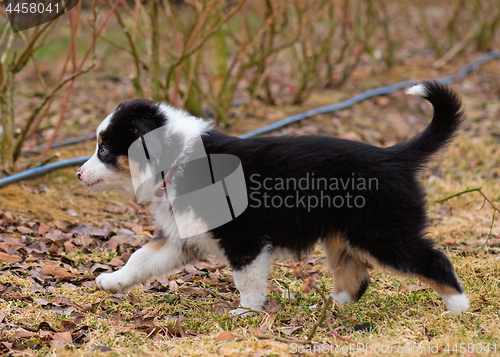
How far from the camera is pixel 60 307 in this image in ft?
9.80

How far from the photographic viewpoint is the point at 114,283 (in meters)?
3.13

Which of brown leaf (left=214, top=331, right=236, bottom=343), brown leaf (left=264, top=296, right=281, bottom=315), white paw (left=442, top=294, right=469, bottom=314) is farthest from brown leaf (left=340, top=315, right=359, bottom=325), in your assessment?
brown leaf (left=214, top=331, right=236, bottom=343)

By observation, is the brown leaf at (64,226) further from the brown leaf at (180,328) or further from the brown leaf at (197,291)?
the brown leaf at (180,328)

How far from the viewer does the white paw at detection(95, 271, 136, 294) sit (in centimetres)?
313

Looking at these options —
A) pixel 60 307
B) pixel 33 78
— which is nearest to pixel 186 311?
pixel 60 307

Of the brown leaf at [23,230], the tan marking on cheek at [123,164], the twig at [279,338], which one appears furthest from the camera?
the brown leaf at [23,230]

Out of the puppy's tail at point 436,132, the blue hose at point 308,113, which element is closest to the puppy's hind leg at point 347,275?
the puppy's tail at point 436,132

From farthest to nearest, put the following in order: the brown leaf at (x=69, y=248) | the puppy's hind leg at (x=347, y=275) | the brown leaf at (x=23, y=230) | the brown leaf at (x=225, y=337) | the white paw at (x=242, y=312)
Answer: the brown leaf at (x=23, y=230)
the brown leaf at (x=69, y=248)
the puppy's hind leg at (x=347, y=275)
the white paw at (x=242, y=312)
the brown leaf at (x=225, y=337)

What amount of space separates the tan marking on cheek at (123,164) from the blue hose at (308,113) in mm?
1948

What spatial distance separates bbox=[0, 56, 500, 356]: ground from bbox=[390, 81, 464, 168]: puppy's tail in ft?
2.43

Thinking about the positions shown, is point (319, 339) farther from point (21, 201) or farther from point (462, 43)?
point (462, 43)

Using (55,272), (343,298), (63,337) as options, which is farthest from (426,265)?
(55,272)

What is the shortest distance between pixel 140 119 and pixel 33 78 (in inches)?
304

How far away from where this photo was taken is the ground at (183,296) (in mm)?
2533
